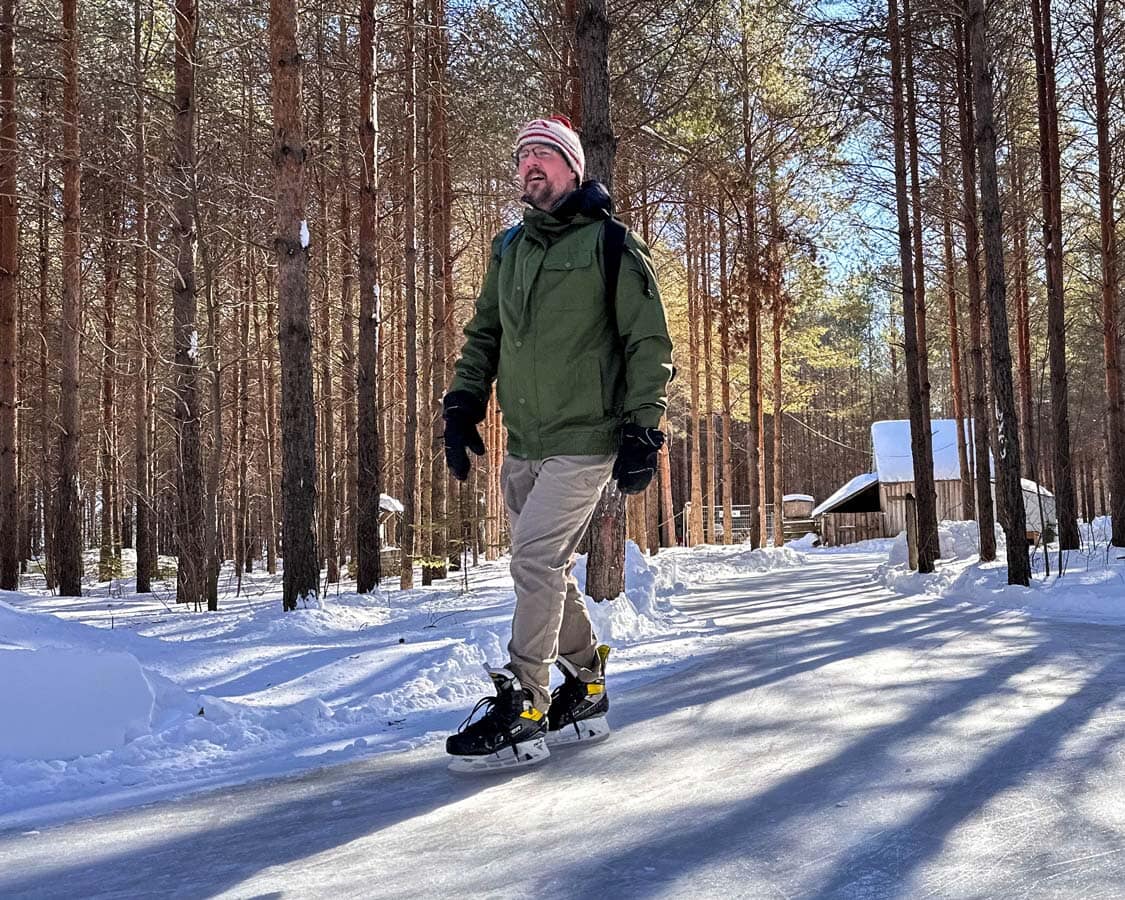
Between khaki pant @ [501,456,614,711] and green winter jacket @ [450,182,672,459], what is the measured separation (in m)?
0.09

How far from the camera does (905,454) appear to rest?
126 ft

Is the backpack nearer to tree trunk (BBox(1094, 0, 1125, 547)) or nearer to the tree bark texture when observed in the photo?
the tree bark texture

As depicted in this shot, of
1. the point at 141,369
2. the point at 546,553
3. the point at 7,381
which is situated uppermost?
the point at 141,369

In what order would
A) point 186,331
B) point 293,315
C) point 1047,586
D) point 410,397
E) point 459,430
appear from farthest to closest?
point 410,397 → point 186,331 → point 1047,586 → point 293,315 → point 459,430

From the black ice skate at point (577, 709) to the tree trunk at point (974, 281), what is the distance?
11.9m

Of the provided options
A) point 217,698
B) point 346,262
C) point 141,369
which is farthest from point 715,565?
point 217,698

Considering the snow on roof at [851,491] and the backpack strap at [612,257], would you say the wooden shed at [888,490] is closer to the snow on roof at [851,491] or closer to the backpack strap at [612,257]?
the snow on roof at [851,491]

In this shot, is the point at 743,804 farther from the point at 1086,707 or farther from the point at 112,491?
the point at 112,491

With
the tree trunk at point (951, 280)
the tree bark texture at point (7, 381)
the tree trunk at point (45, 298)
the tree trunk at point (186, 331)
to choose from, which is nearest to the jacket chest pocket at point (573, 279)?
the tree trunk at point (186, 331)

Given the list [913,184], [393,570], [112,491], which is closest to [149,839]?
[913,184]

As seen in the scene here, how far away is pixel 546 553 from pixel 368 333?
9861 millimetres

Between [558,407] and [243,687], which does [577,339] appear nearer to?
[558,407]

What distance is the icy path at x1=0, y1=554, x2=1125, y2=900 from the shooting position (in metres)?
1.96

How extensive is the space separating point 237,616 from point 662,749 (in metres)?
6.74
